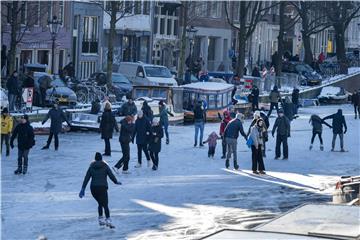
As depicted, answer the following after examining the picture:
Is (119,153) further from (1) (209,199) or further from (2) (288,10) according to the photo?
(2) (288,10)

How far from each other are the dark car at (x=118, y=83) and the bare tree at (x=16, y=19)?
3.74 metres

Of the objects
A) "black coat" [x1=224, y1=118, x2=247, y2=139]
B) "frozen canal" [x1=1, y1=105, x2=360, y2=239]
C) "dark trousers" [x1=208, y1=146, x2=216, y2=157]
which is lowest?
"frozen canal" [x1=1, y1=105, x2=360, y2=239]

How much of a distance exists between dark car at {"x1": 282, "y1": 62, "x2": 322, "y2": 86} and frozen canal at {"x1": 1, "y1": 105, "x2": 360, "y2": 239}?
33.5m

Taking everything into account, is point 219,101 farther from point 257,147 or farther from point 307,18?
point 307,18

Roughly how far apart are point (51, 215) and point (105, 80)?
2852cm

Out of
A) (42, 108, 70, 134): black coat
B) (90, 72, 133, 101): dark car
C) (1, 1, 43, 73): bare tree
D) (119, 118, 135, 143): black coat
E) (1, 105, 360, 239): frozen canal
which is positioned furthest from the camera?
(90, 72, 133, 101): dark car

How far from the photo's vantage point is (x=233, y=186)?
2553 centimetres

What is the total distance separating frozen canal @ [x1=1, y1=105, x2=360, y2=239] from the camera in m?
20.1

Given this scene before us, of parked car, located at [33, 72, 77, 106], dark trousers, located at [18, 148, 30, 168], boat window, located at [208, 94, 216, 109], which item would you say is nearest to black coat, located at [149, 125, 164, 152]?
dark trousers, located at [18, 148, 30, 168]

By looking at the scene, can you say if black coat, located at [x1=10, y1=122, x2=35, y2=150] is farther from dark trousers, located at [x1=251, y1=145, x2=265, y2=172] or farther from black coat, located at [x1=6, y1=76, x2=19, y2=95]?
black coat, located at [x1=6, y1=76, x2=19, y2=95]

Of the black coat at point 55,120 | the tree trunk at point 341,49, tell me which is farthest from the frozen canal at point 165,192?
the tree trunk at point 341,49

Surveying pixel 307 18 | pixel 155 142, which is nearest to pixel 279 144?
pixel 155 142

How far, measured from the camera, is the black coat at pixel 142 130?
27.2 metres

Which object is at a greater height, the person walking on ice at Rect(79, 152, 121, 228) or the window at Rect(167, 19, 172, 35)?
the window at Rect(167, 19, 172, 35)
